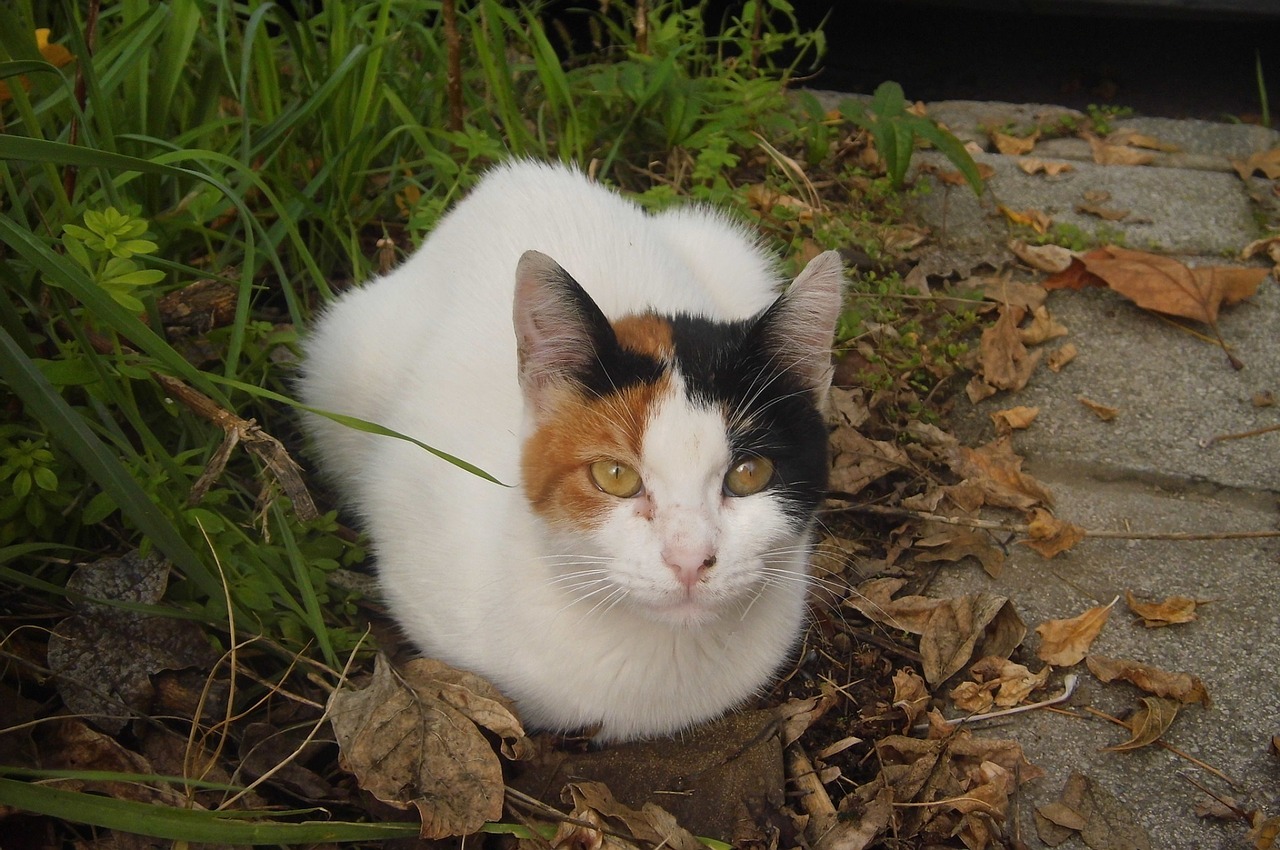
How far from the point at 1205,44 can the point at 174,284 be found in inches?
225

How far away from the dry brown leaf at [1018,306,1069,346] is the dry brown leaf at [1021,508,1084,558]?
838 millimetres

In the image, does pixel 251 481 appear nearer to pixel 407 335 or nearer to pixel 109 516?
pixel 109 516

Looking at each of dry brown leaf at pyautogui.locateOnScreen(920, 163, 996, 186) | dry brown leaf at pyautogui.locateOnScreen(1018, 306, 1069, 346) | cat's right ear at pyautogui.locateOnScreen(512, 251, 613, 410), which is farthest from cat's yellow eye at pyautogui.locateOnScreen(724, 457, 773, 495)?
dry brown leaf at pyautogui.locateOnScreen(920, 163, 996, 186)

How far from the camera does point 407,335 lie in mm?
2701

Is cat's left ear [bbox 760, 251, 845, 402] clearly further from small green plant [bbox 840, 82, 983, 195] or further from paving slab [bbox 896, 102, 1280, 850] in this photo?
small green plant [bbox 840, 82, 983, 195]

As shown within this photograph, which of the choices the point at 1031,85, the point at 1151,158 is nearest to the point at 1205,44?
the point at 1031,85

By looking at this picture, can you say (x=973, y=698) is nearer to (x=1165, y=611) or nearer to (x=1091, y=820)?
(x=1091, y=820)

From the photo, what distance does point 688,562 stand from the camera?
5.66ft

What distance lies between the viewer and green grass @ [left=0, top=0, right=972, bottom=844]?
1.98m

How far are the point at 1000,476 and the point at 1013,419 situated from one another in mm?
256

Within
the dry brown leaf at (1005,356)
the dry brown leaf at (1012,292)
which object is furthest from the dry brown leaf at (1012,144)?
the dry brown leaf at (1005,356)

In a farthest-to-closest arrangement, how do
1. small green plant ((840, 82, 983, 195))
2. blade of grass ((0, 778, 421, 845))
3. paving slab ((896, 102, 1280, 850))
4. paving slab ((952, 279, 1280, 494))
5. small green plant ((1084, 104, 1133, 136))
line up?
small green plant ((1084, 104, 1133, 136)) → small green plant ((840, 82, 983, 195)) → paving slab ((952, 279, 1280, 494)) → paving slab ((896, 102, 1280, 850)) → blade of grass ((0, 778, 421, 845))

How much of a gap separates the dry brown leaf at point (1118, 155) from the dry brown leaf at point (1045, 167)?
10.5 inches

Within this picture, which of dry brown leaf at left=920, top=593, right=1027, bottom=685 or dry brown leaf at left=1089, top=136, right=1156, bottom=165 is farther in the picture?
dry brown leaf at left=1089, top=136, right=1156, bottom=165
